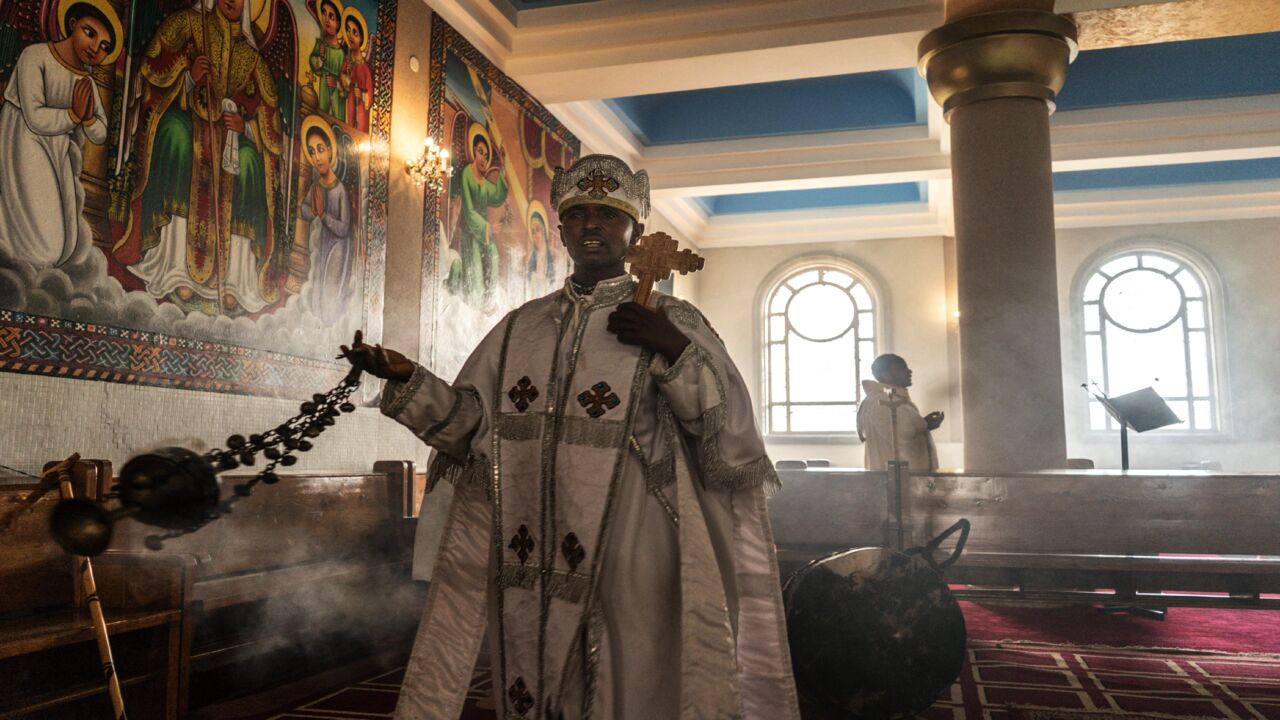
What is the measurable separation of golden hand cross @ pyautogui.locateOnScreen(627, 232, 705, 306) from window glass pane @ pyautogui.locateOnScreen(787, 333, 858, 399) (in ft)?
41.6

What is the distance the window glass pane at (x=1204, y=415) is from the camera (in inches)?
544

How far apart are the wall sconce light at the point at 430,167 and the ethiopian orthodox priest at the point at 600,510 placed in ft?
14.6

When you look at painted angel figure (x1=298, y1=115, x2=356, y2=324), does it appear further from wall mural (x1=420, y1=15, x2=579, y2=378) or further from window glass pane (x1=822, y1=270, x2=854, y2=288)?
window glass pane (x1=822, y1=270, x2=854, y2=288)

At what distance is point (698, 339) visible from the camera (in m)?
2.63

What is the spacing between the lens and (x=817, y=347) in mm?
15258

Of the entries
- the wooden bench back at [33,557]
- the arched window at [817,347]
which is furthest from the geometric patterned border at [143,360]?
the arched window at [817,347]

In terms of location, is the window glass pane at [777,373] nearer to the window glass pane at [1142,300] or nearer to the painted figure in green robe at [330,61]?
the window glass pane at [1142,300]

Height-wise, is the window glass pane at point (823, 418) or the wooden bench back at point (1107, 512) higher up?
the window glass pane at point (823, 418)

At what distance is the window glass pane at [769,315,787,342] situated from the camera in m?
15.5

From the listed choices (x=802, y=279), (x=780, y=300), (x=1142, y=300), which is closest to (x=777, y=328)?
(x=780, y=300)

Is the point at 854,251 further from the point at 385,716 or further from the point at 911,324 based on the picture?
the point at 385,716

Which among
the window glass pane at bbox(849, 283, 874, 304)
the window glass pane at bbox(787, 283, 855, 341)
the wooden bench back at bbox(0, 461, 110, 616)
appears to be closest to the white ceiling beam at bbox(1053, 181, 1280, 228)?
the window glass pane at bbox(849, 283, 874, 304)

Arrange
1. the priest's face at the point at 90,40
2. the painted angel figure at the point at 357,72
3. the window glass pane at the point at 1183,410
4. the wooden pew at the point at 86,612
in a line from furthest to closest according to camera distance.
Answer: the window glass pane at the point at 1183,410 → the painted angel figure at the point at 357,72 → the priest's face at the point at 90,40 → the wooden pew at the point at 86,612

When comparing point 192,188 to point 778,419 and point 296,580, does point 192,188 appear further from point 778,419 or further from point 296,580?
point 778,419
